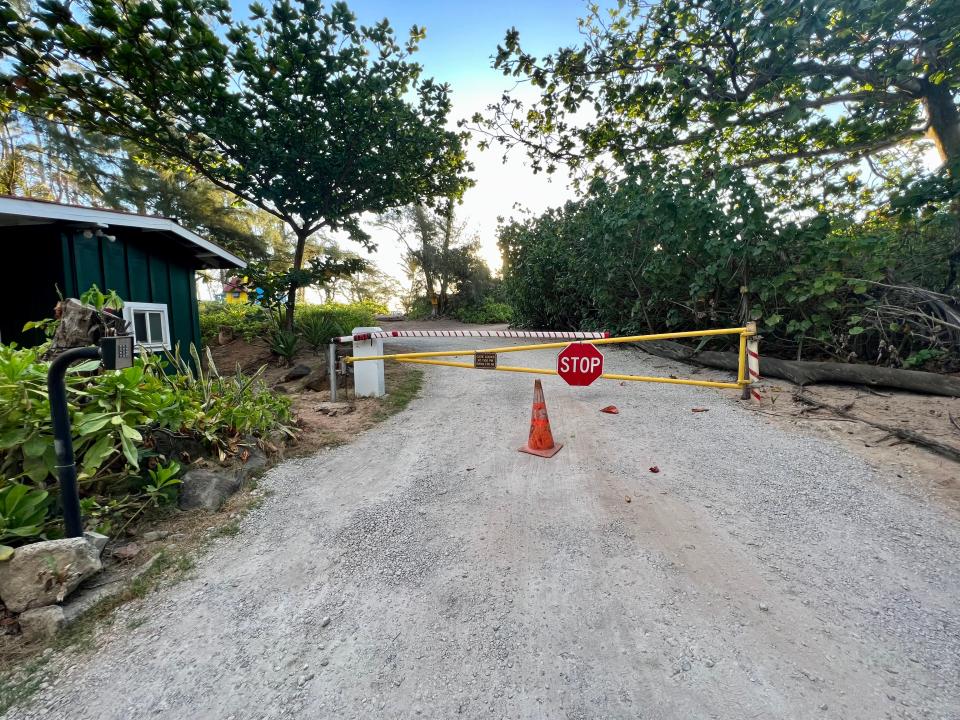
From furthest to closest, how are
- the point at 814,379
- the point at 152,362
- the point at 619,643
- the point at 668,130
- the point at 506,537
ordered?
the point at 668,130
the point at 814,379
the point at 152,362
the point at 506,537
the point at 619,643

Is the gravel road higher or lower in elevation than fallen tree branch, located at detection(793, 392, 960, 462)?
lower

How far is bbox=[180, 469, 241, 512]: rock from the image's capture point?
10.4ft

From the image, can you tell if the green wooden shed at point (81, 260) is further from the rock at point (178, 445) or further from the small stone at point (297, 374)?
the rock at point (178, 445)

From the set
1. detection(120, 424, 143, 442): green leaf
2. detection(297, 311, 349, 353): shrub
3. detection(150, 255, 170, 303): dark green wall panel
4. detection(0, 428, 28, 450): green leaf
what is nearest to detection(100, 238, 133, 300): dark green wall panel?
detection(150, 255, 170, 303): dark green wall panel

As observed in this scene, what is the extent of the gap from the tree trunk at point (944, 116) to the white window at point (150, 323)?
46.1 feet

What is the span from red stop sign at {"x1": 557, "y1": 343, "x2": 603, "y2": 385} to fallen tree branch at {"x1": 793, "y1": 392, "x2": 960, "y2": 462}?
3082 mm

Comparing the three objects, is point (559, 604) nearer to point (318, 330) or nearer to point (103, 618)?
point (103, 618)

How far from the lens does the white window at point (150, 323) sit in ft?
24.2

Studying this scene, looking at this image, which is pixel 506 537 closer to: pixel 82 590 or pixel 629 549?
pixel 629 549

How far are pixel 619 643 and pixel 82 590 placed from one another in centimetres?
294

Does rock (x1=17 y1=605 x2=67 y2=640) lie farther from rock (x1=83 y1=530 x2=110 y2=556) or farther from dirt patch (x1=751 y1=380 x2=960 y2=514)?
dirt patch (x1=751 y1=380 x2=960 y2=514)

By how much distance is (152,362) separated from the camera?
3789 millimetres

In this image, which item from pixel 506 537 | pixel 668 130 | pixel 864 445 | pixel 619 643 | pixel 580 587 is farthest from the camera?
pixel 668 130

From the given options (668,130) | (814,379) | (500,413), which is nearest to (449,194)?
(668,130)
